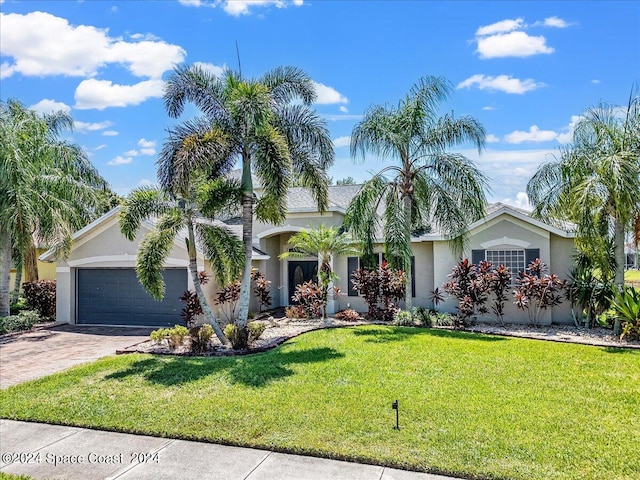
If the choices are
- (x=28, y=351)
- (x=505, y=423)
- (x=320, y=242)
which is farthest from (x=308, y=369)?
(x=28, y=351)

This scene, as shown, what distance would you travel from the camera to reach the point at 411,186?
53.1 feet

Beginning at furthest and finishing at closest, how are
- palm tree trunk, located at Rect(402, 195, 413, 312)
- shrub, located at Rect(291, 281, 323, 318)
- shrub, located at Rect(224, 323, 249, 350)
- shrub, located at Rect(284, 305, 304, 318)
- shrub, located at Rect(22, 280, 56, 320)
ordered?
shrub, located at Rect(22, 280, 56, 320), shrub, located at Rect(284, 305, 304, 318), shrub, located at Rect(291, 281, 323, 318), palm tree trunk, located at Rect(402, 195, 413, 312), shrub, located at Rect(224, 323, 249, 350)

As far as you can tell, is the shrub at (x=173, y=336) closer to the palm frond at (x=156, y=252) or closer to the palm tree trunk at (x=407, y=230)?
the palm frond at (x=156, y=252)

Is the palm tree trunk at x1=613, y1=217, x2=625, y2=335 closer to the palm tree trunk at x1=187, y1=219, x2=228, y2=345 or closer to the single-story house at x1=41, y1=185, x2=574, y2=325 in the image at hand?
the single-story house at x1=41, y1=185, x2=574, y2=325

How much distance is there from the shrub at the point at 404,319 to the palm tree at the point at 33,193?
513 inches

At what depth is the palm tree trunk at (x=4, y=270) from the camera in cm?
1767

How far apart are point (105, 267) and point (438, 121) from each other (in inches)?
547

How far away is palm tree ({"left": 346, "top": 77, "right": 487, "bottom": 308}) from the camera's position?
15258 mm

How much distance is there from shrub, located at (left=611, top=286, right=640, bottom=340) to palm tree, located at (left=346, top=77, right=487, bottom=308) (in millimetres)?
4797

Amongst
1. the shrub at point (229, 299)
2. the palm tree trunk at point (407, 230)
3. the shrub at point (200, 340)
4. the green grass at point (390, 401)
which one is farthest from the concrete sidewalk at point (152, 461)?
the palm tree trunk at point (407, 230)

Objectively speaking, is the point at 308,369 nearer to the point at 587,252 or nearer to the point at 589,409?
the point at 589,409

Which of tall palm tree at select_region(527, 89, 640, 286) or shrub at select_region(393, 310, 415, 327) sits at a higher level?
tall palm tree at select_region(527, 89, 640, 286)

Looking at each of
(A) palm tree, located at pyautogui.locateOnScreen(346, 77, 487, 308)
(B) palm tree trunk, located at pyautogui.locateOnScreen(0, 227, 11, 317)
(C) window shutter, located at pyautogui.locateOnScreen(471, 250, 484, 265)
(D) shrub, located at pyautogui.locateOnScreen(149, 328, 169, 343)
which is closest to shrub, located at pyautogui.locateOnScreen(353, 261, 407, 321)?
(A) palm tree, located at pyautogui.locateOnScreen(346, 77, 487, 308)

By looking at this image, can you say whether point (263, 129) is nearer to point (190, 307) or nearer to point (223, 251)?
point (223, 251)
